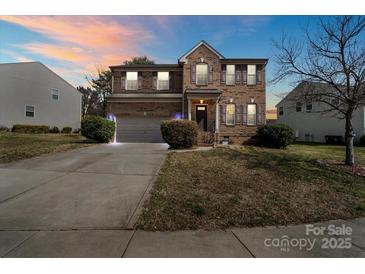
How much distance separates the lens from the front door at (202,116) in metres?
19.1

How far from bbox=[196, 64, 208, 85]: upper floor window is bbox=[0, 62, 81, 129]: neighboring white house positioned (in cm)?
1487

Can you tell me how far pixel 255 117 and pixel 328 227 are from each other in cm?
1491

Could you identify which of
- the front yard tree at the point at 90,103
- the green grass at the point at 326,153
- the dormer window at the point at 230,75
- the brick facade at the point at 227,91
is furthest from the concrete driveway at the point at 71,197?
the front yard tree at the point at 90,103

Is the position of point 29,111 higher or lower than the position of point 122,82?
lower

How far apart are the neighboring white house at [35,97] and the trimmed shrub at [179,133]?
15.5 m

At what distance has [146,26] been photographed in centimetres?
718

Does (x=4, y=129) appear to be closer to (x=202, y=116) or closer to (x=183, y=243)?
(x=202, y=116)

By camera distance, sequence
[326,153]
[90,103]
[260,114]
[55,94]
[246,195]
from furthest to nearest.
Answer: [90,103] < [55,94] < [260,114] < [326,153] < [246,195]

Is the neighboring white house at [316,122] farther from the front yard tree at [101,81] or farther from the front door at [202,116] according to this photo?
the front yard tree at [101,81]

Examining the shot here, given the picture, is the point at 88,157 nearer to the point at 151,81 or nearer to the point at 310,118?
the point at 151,81

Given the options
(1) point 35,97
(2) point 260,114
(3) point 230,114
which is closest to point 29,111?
(1) point 35,97

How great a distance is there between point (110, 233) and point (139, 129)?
611 inches

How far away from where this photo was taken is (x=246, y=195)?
597 centimetres

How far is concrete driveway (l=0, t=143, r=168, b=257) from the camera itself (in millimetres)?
4102
